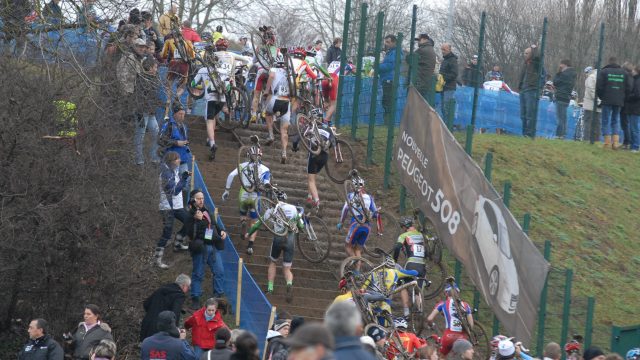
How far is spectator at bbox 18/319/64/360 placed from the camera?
46.1ft

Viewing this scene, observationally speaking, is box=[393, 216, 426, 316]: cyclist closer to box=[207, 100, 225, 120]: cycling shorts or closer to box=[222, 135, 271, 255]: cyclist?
box=[222, 135, 271, 255]: cyclist

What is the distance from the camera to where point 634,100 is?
3045 centimetres

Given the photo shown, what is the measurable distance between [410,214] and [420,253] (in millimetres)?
3575

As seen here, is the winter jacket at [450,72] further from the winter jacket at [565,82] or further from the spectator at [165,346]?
the spectator at [165,346]

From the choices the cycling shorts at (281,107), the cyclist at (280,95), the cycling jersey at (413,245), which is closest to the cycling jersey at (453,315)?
the cycling jersey at (413,245)

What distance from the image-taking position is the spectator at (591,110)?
30969mm

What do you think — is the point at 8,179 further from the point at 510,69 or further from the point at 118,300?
the point at 510,69

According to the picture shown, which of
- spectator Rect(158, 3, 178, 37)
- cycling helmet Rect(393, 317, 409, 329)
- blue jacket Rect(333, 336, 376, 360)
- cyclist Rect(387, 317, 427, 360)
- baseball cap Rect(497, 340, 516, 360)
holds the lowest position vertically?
cyclist Rect(387, 317, 427, 360)

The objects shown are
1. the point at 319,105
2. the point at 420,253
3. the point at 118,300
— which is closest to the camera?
the point at 118,300

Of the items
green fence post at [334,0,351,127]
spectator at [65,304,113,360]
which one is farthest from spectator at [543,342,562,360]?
green fence post at [334,0,351,127]

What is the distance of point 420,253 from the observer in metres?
21.1

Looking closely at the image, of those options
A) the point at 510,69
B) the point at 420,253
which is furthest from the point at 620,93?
the point at 510,69

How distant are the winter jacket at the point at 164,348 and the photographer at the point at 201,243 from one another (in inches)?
246

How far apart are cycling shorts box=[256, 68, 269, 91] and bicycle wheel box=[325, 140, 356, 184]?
194cm
